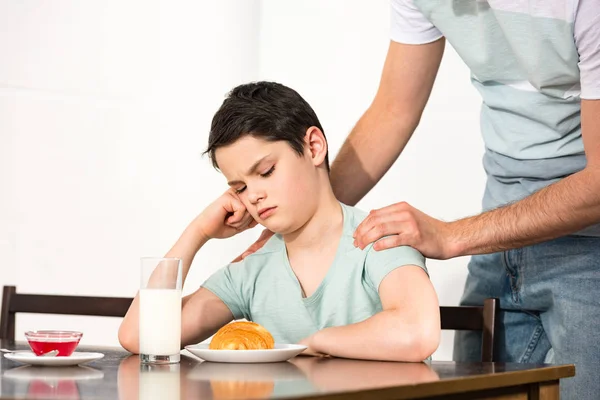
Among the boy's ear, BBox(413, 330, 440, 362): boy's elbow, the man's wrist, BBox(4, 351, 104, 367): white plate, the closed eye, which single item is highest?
the boy's ear

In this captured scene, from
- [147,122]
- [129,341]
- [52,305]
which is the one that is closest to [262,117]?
[129,341]

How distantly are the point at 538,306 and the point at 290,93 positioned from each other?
63 centimetres

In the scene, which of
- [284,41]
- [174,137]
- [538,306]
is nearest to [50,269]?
[174,137]

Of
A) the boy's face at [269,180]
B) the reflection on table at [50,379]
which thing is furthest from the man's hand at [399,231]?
the reflection on table at [50,379]

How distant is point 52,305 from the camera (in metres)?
1.79

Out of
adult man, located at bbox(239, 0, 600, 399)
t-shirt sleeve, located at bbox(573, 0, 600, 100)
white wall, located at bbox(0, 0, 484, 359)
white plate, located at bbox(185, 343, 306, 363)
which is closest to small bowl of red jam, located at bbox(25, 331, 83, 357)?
white plate, located at bbox(185, 343, 306, 363)

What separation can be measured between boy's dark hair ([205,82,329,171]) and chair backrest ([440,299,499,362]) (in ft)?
1.41

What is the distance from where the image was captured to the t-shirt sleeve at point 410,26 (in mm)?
1789

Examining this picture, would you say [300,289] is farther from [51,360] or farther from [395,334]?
[51,360]

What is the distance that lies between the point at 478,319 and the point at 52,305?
887mm

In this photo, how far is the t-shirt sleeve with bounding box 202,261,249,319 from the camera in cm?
155

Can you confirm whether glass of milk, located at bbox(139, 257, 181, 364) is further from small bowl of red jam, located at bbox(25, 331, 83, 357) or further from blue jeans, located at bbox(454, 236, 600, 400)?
blue jeans, located at bbox(454, 236, 600, 400)

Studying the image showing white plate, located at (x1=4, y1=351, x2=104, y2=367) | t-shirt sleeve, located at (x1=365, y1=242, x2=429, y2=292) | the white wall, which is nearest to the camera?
white plate, located at (x1=4, y1=351, x2=104, y2=367)

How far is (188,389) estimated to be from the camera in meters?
0.85
